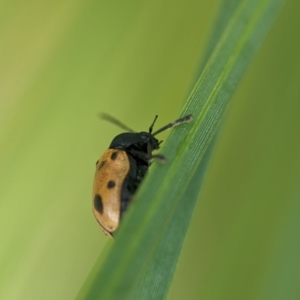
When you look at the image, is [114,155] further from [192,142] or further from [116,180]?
[192,142]

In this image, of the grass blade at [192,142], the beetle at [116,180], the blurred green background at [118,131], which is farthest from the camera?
the blurred green background at [118,131]

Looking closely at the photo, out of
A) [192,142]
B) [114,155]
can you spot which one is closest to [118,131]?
[114,155]

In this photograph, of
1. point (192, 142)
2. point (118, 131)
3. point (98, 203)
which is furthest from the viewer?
point (118, 131)

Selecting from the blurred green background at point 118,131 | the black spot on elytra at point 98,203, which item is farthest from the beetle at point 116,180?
the blurred green background at point 118,131

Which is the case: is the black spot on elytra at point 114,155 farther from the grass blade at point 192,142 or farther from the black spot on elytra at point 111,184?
the grass blade at point 192,142

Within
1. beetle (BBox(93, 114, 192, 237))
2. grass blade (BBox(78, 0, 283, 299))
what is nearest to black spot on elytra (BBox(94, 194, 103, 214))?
beetle (BBox(93, 114, 192, 237))

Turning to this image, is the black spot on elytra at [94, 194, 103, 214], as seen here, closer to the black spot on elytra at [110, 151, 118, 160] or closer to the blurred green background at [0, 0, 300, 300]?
the black spot on elytra at [110, 151, 118, 160]
